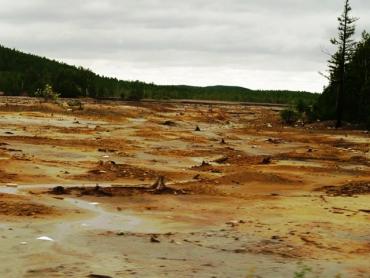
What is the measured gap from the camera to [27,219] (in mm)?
9570

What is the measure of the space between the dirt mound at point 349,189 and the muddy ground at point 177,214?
22 mm

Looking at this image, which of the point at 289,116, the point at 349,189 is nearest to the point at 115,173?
the point at 349,189

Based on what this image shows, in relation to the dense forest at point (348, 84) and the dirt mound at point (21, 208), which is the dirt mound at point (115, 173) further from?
the dense forest at point (348, 84)

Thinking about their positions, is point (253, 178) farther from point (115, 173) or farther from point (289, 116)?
point (289, 116)

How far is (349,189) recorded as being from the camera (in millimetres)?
14555

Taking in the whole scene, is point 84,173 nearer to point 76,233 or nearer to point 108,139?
point 76,233

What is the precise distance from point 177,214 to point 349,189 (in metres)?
5.33

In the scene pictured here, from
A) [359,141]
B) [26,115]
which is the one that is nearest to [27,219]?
[359,141]

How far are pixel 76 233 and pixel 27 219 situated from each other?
3.74ft

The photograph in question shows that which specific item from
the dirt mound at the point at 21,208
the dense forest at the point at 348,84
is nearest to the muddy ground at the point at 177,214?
the dirt mound at the point at 21,208

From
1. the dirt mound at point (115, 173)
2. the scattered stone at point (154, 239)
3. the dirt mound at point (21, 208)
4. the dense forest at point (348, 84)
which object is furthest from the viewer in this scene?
the dense forest at point (348, 84)

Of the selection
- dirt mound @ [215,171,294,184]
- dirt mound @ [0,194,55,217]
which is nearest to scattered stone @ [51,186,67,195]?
dirt mound @ [0,194,55,217]

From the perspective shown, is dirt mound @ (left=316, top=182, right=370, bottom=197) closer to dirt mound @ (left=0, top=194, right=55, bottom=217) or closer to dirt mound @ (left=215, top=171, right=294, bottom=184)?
dirt mound @ (left=215, top=171, right=294, bottom=184)

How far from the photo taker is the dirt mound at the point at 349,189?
13.9 m
